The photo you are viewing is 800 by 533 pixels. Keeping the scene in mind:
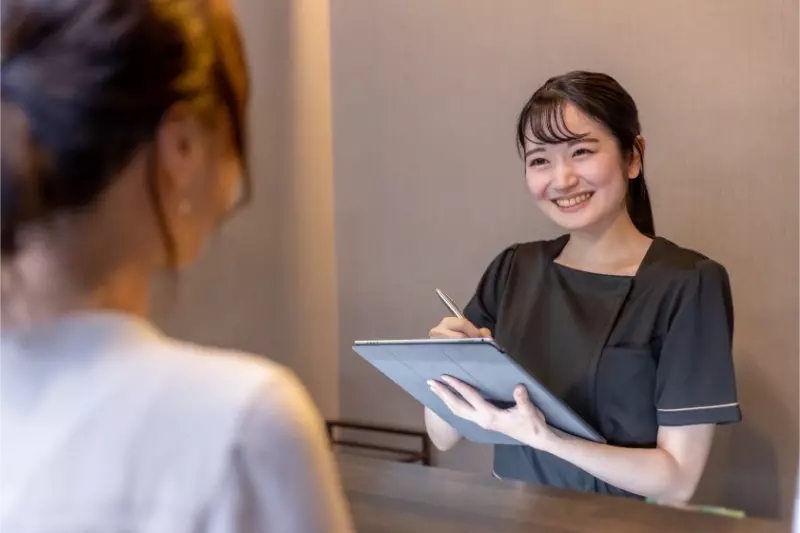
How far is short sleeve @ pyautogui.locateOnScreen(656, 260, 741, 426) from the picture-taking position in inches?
34.3

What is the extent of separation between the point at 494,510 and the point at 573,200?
43 cm

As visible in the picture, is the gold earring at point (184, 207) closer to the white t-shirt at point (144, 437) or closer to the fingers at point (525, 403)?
the white t-shirt at point (144, 437)

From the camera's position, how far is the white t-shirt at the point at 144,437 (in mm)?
323

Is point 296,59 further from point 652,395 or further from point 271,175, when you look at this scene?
point 652,395

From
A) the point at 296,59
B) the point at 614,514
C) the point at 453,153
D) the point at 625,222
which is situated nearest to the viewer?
the point at 614,514

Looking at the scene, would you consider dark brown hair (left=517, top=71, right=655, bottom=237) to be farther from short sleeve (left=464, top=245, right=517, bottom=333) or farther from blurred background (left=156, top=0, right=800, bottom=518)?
blurred background (left=156, top=0, right=800, bottom=518)

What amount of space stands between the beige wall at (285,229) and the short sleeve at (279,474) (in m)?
1.09

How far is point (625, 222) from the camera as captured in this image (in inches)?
39.6

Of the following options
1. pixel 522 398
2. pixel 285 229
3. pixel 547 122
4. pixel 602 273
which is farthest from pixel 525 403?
pixel 285 229

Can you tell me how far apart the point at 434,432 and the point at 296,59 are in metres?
0.95

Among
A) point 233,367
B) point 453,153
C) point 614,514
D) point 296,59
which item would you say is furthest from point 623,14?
point 233,367

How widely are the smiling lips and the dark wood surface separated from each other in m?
0.37

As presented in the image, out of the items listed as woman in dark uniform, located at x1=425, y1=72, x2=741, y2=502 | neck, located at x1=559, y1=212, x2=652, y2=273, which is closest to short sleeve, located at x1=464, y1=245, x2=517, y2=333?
woman in dark uniform, located at x1=425, y1=72, x2=741, y2=502

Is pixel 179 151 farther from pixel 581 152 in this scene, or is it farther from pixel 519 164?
pixel 519 164
